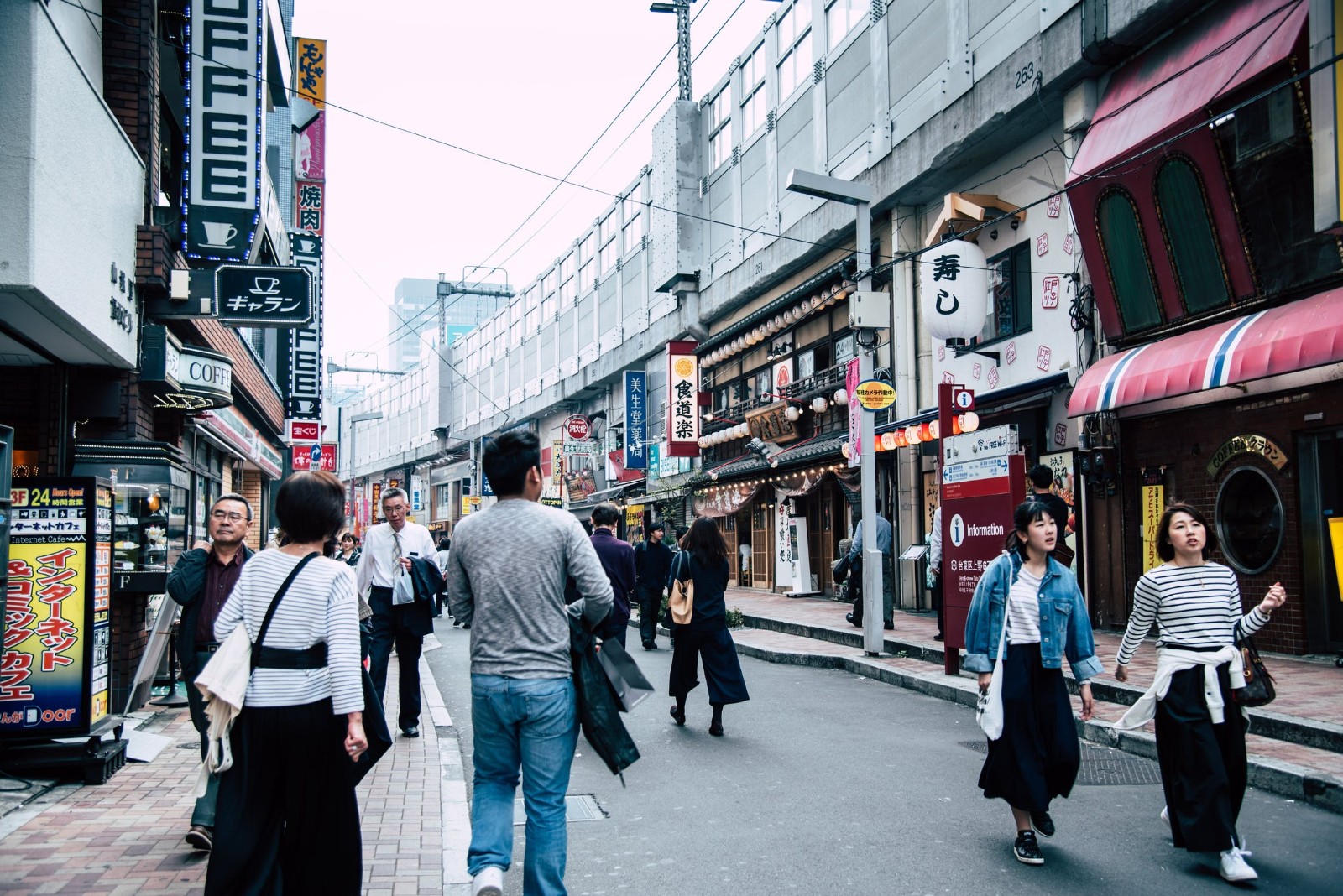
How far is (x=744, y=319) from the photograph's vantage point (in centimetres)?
2670

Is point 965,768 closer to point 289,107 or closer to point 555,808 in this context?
point 555,808

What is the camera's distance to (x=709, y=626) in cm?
886

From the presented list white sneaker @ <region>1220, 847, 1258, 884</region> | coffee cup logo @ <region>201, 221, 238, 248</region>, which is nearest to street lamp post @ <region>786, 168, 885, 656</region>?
coffee cup logo @ <region>201, 221, 238, 248</region>

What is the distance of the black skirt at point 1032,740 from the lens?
525 cm

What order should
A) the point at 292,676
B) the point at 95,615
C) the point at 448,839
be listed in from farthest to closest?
the point at 95,615 → the point at 448,839 → the point at 292,676

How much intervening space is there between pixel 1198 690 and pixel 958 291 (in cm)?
1147

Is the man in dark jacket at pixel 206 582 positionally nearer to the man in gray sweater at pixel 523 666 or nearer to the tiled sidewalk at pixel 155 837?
the tiled sidewalk at pixel 155 837

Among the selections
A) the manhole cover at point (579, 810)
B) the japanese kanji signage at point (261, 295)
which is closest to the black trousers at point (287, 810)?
the manhole cover at point (579, 810)

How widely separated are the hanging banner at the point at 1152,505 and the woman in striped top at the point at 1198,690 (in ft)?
26.4

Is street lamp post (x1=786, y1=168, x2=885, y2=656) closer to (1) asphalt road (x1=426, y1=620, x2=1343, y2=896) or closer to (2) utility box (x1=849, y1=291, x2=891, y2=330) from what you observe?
(2) utility box (x1=849, y1=291, x2=891, y2=330)

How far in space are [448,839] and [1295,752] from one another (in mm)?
5504

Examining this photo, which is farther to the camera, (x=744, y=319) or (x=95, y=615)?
(x=744, y=319)

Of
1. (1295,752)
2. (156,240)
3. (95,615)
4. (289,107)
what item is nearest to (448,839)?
(95,615)

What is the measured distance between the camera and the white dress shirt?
813 cm
